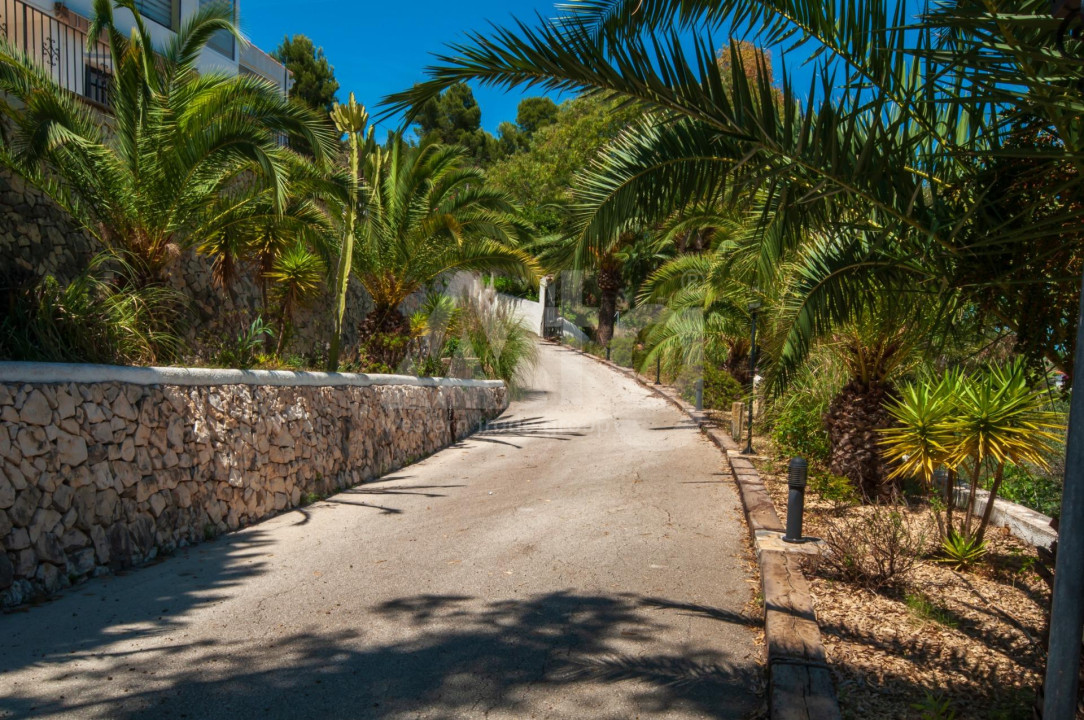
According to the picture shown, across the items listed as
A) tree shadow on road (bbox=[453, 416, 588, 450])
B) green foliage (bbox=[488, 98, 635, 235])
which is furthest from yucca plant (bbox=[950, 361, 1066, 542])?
green foliage (bbox=[488, 98, 635, 235])

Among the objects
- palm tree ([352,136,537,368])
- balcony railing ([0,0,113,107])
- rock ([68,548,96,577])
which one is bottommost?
rock ([68,548,96,577])

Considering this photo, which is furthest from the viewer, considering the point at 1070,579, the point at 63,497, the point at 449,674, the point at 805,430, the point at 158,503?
the point at 805,430

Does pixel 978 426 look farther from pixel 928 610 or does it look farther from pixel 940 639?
pixel 940 639

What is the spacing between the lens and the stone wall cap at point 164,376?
6.08 m

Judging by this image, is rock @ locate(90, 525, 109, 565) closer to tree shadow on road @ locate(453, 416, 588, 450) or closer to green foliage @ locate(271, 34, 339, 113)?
tree shadow on road @ locate(453, 416, 588, 450)

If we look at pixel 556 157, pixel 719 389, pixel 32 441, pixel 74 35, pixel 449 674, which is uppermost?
pixel 556 157

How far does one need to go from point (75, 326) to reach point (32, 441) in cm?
133

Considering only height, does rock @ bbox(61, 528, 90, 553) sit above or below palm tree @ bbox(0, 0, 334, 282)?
below

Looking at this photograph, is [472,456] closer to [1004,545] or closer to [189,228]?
[189,228]

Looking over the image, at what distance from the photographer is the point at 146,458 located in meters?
7.00

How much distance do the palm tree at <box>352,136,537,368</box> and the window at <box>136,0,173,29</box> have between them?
564 cm

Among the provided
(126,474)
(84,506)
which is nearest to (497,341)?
(126,474)

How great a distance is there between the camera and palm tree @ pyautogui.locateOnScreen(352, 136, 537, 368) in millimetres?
13531

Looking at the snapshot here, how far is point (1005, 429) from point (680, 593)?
9.10ft
